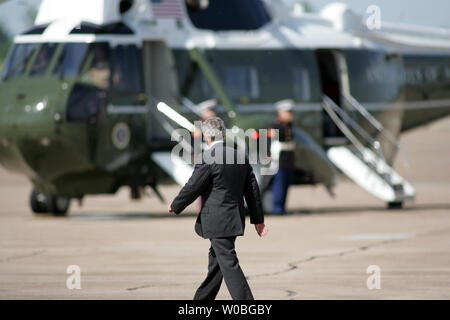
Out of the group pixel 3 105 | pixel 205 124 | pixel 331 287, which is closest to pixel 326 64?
pixel 3 105

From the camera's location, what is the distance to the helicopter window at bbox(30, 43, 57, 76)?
66.5ft

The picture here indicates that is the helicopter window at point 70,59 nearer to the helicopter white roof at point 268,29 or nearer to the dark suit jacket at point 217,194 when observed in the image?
the helicopter white roof at point 268,29

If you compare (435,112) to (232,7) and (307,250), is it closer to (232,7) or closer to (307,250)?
(232,7)

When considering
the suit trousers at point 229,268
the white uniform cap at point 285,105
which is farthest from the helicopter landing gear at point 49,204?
the suit trousers at point 229,268

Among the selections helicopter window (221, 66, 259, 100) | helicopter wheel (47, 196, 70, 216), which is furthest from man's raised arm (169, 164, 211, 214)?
helicopter wheel (47, 196, 70, 216)

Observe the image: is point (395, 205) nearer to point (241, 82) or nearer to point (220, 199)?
point (241, 82)

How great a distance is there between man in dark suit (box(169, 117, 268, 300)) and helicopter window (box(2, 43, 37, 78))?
11.2m

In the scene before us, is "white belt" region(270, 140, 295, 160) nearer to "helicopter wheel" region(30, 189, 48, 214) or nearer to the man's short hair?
"helicopter wheel" region(30, 189, 48, 214)

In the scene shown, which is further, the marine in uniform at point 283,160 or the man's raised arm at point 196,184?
the marine in uniform at point 283,160

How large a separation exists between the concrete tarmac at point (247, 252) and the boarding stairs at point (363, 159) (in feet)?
1.53

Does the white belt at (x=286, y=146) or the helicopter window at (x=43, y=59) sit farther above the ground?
the helicopter window at (x=43, y=59)

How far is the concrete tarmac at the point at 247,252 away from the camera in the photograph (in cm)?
1205

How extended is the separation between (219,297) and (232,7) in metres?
11.3

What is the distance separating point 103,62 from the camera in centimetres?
2033
